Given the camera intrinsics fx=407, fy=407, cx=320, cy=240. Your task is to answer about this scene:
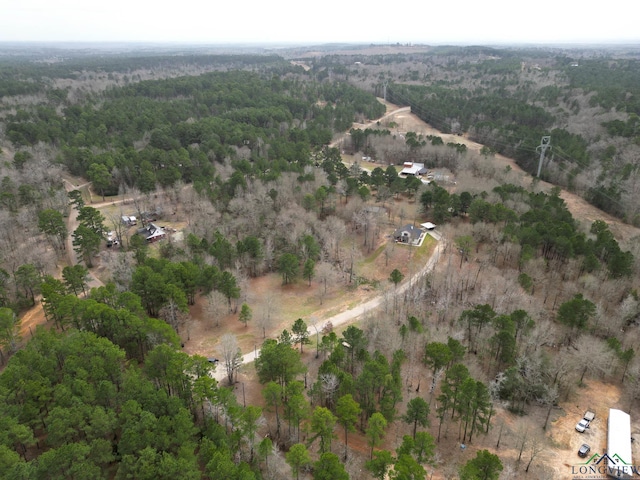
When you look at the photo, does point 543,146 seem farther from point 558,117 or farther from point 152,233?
point 152,233

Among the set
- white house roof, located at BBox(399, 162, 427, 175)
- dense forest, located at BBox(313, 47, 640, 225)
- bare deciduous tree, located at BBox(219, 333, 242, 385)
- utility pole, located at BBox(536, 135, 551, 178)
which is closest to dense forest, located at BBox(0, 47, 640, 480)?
bare deciduous tree, located at BBox(219, 333, 242, 385)

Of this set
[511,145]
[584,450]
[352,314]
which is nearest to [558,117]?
[511,145]

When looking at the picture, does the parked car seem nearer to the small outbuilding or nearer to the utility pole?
the utility pole

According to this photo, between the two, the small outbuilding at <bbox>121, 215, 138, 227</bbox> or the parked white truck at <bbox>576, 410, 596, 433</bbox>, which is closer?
the parked white truck at <bbox>576, 410, 596, 433</bbox>

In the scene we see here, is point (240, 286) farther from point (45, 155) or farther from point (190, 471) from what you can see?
point (45, 155)

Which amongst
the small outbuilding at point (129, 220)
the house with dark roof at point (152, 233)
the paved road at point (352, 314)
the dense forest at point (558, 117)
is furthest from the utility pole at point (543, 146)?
the small outbuilding at point (129, 220)

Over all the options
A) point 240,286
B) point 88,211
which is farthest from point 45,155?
point 240,286
